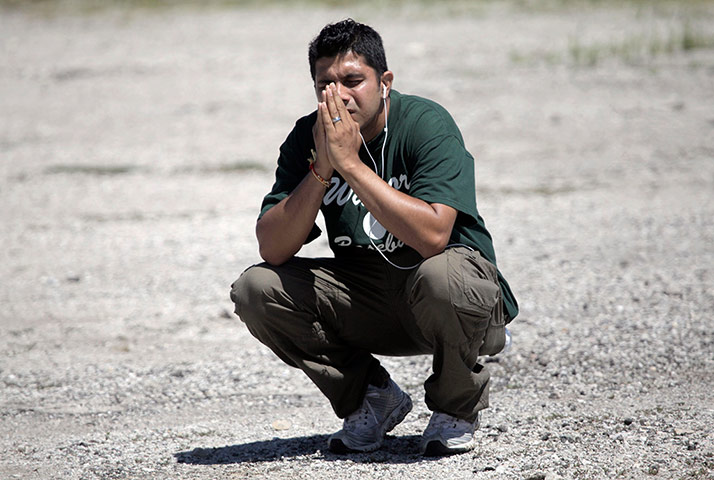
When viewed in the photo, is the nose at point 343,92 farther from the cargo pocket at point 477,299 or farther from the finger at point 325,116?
the cargo pocket at point 477,299

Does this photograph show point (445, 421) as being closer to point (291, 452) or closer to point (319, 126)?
point (291, 452)

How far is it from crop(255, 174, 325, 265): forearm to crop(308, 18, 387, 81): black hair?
1.53 feet

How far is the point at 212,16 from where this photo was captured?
16672mm

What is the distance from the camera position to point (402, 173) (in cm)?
352

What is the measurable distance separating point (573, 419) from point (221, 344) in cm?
219

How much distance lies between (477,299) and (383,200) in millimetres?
478

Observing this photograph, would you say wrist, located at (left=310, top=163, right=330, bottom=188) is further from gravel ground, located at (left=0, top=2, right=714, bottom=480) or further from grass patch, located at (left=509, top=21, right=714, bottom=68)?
grass patch, located at (left=509, top=21, right=714, bottom=68)

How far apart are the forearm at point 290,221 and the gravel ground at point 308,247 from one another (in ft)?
2.68

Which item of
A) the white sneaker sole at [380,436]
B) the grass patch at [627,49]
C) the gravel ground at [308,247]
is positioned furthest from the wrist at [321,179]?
the grass patch at [627,49]

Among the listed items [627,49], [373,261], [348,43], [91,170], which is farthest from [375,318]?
[627,49]

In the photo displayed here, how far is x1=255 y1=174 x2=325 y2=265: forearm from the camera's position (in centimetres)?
341

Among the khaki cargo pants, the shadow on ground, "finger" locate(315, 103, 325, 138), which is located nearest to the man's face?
"finger" locate(315, 103, 325, 138)

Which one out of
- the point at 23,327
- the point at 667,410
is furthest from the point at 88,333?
the point at 667,410

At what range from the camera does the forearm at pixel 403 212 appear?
10.7ft
